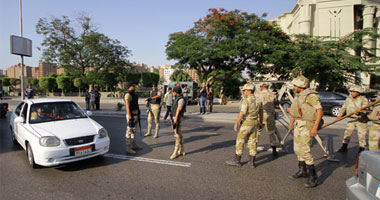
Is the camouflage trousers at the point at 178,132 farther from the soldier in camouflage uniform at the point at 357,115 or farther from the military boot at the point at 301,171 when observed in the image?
the soldier in camouflage uniform at the point at 357,115

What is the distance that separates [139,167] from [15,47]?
15.0m

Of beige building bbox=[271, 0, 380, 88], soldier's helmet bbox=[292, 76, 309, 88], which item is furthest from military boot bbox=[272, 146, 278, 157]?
beige building bbox=[271, 0, 380, 88]

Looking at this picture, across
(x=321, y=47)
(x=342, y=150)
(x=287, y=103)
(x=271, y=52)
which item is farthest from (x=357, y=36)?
(x=342, y=150)

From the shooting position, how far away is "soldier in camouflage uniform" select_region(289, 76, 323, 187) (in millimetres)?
3812

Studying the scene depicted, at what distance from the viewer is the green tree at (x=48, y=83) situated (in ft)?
→ 138

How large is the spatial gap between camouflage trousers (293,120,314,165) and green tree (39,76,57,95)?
47.1 metres

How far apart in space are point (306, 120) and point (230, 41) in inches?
618

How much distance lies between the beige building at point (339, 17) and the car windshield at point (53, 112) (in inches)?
1200

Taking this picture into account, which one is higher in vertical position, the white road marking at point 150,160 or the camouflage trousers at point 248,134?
the camouflage trousers at point 248,134

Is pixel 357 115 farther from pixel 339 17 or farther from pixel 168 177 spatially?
pixel 339 17

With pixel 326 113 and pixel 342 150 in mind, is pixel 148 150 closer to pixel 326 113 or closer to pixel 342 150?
pixel 342 150

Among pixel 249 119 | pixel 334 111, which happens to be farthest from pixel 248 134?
pixel 334 111

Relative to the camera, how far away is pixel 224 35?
1925cm

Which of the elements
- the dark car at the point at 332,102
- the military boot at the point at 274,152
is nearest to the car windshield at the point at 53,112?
the military boot at the point at 274,152
